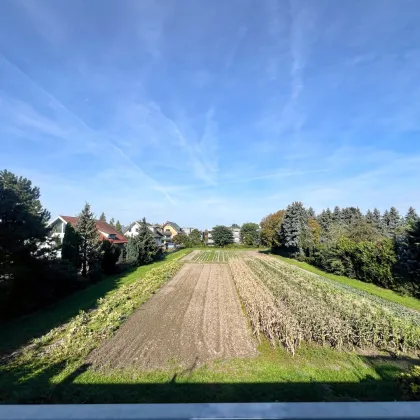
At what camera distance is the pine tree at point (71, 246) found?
22297 millimetres

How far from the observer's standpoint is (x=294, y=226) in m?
45.4

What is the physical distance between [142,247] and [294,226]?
24122mm

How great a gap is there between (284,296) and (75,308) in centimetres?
1177

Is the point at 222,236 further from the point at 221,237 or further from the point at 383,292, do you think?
the point at 383,292

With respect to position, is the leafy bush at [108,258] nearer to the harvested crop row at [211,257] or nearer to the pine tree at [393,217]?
the harvested crop row at [211,257]

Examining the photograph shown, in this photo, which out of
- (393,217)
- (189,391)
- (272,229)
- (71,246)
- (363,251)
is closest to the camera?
(189,391)

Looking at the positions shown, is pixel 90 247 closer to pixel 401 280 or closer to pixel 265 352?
pixel 265 352

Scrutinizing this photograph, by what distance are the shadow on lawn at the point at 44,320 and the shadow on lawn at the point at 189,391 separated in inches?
152

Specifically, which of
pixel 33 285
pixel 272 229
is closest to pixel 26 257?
pixel 33 285

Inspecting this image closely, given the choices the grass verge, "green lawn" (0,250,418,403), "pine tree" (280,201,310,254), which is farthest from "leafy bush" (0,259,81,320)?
"pine tree" (280,201,310,254)

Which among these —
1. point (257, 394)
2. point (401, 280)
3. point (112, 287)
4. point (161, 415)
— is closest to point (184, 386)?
point (257, 394)

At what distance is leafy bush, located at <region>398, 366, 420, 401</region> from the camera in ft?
17.7

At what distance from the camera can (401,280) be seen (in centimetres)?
1947

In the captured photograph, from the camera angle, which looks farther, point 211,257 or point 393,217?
point 393,217
